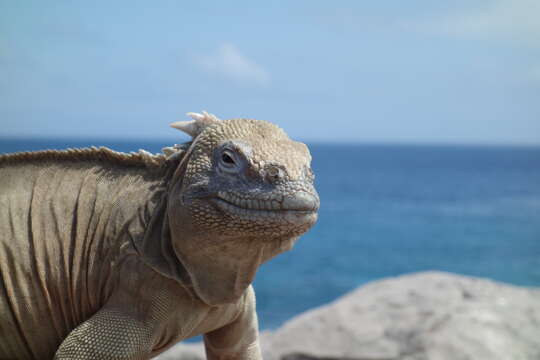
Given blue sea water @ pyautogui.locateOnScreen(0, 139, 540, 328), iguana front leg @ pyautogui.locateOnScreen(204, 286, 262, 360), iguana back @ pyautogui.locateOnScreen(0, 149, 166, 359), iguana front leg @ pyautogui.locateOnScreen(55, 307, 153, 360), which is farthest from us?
blue sea water @ pyautogui.locateOnScreen(0, 139, 540, 328)

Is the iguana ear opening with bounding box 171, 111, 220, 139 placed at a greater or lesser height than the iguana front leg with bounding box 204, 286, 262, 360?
greater

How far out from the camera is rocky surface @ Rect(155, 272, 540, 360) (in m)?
6.55

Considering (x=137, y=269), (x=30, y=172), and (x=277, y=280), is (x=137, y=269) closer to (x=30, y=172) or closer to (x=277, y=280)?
(x=30, y=172)

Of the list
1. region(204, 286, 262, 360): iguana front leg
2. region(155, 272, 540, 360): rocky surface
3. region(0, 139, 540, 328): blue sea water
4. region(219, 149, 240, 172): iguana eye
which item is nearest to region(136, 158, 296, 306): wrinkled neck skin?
region(219, 149, 240, 172): iguana eye

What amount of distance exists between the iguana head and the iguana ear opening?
0.12m

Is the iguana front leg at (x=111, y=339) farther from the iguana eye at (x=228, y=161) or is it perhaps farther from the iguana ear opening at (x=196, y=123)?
the iguana ear opening at (x=196, y=123)

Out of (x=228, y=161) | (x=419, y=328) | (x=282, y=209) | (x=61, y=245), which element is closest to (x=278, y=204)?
(x=282, y=209)

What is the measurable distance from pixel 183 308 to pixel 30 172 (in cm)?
106

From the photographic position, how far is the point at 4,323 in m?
2.96

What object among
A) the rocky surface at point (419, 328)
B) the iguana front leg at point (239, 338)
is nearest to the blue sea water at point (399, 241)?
the rocky surface at point (419, 328)

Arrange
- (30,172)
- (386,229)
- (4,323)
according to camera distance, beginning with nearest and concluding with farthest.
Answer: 1. (4,323)
2. (30,172)
3. (386,229)

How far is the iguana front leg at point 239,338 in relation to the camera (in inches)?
132

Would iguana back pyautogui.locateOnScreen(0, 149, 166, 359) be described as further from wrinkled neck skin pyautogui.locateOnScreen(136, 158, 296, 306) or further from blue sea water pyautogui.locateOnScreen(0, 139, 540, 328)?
blue sea water pyautogui.locateOnScreen(0, 139, 540, 328)

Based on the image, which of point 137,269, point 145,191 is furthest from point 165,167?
point 137,269
